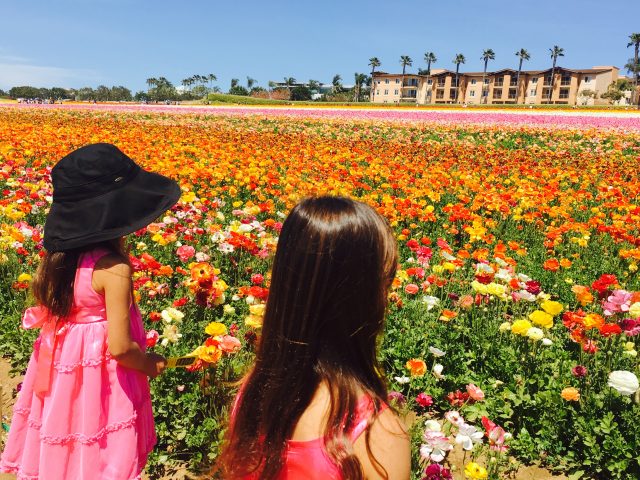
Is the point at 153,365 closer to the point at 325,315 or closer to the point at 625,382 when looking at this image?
the point at 325,315

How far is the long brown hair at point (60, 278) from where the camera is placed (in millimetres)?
1904

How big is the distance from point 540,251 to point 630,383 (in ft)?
10.6

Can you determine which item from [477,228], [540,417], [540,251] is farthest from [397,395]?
[540,251]

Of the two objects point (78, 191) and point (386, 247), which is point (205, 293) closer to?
point (78, 191)

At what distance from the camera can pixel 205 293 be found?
294 centimetres

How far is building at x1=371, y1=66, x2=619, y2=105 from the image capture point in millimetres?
86000

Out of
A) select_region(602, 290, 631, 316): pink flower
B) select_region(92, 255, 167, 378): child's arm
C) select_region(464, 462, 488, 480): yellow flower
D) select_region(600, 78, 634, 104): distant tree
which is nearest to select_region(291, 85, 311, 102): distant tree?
select_region(600, 78, 634, 104): distant tree

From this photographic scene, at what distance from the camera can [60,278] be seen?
191 centimetres

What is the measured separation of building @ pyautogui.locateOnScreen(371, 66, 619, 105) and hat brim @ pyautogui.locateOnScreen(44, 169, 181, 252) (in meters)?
89.3

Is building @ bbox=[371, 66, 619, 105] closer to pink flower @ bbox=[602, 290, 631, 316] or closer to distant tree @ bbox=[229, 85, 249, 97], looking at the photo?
distant tree @ bbox=[229, 85, 249, 97]

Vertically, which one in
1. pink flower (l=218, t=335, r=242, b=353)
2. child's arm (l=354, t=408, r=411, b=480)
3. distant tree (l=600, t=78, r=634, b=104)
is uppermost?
distant tree (l=600, t=78, r=634, b=104)

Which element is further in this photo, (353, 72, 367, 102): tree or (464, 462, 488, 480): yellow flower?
(353, 72, 367, 102): tree

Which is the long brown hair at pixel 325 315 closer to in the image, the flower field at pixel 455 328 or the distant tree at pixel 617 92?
the flower field at pixel 455 328

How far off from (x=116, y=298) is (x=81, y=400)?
1.60ft
